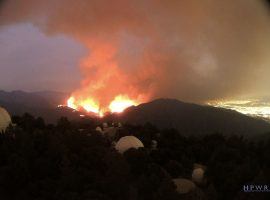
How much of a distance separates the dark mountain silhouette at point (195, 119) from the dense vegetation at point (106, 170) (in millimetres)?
99085

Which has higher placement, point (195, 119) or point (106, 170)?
point (195, 119)

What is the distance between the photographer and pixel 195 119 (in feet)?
560

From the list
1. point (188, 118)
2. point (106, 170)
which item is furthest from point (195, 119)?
point (106, 170)

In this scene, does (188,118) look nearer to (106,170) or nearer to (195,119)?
(195,119)

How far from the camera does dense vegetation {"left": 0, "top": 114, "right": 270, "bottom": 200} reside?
109 ft

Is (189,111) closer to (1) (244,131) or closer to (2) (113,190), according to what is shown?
(1) (244,131)

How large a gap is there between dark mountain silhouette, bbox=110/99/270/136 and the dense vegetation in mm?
99085

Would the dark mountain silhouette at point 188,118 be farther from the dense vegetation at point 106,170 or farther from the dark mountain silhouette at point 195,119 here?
the dense vegetation at point 106,170

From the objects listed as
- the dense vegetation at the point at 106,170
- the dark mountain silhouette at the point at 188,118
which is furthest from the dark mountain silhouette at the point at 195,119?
the dense vegetation at the point at 106,170

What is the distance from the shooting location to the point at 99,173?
A: 38.9m

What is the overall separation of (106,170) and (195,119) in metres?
133

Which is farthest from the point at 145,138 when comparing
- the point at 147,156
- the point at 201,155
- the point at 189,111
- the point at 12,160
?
the point at 189,111

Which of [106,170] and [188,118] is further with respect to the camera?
[188,118]

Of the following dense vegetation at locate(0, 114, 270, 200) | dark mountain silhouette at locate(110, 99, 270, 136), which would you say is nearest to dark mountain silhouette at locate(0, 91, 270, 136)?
dark mountain silhouette at locate(110, 99, 270, 136)
